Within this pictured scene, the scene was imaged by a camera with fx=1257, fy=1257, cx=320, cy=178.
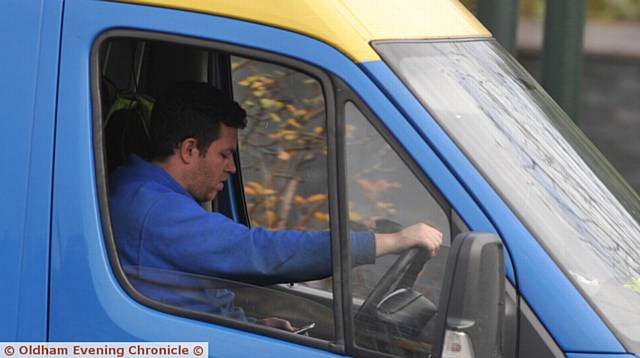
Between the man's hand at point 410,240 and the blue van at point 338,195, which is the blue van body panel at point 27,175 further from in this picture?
the man's hand at point 410,240

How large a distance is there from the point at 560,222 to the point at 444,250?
0.26 m

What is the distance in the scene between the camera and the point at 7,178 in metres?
2.73

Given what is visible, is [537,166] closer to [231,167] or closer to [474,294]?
[474,294]

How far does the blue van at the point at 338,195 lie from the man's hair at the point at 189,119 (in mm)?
477

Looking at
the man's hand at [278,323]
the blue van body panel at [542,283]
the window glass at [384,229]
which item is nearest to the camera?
the blue van body panel at [542,283]

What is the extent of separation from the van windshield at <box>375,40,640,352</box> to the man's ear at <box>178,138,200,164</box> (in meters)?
0.74

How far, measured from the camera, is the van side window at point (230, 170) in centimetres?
283

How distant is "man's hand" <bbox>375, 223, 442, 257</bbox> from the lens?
2.71m

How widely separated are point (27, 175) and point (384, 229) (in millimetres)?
787

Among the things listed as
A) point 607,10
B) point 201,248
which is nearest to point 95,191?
point 201,248

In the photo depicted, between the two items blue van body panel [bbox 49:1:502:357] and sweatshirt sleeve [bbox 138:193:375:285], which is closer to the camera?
blue van body panel [bbox 49:1:502:357]

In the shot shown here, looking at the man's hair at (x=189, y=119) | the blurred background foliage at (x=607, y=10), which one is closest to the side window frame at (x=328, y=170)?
the man's hair at (x=189, y=119)

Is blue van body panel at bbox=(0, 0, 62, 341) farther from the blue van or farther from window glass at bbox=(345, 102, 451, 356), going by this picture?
window glass at bbox=(345, 102, 451, 356)

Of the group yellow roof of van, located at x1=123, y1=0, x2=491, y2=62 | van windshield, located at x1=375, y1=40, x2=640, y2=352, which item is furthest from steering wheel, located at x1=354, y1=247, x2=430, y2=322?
yellow roof of van, located at x1=123, y1=0, x2=491, y2=62
